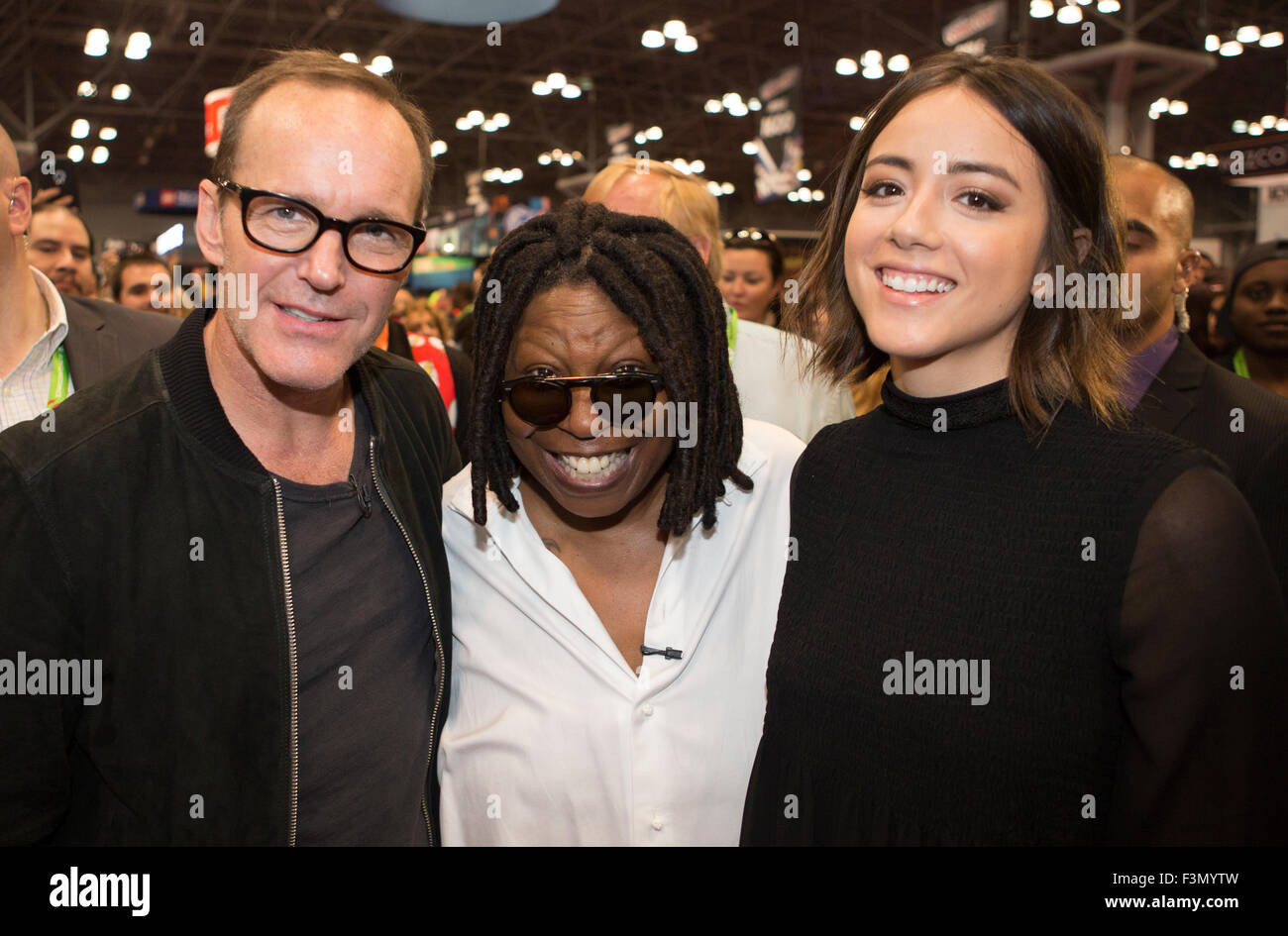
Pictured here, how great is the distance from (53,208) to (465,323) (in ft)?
8.76

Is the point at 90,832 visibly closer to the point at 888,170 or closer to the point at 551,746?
the point at 551,746

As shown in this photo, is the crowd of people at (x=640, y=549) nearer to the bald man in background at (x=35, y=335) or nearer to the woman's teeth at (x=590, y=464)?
the woman's teeth at (x=590, y=464)

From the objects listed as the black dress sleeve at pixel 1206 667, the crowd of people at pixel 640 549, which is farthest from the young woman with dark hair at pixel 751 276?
the black dress sleeve at pixel 1206 667

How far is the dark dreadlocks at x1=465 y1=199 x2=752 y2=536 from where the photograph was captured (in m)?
2.04

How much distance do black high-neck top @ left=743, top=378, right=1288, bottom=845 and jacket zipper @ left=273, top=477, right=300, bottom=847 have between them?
887 millimetres

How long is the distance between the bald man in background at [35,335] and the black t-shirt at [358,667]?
102 cm

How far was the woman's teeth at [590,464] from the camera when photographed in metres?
2.04

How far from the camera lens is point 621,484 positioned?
2.08 metres

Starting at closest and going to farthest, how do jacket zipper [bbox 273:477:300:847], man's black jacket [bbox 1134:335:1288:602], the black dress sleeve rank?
the black dress sleeve → jacket zipper [bbox 273:477:300:847] → man's black jacket [bbox 1134:335:1288:602]

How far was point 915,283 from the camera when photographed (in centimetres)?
172

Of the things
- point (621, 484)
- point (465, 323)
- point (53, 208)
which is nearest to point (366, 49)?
point (465, 323)

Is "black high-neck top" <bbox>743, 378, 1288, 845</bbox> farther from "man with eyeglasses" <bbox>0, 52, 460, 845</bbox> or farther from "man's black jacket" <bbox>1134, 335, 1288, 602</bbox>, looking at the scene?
"man's black jacket" <bbox>1134, 335, 1288, 602</bbox>

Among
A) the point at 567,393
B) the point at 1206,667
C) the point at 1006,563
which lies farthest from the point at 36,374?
the point at 1206,667

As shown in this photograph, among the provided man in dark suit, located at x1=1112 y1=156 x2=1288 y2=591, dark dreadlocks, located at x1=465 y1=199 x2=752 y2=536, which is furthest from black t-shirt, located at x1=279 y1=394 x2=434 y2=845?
man in dark suit, located at x1=1112 y1=156 x2=1288 y2=591
